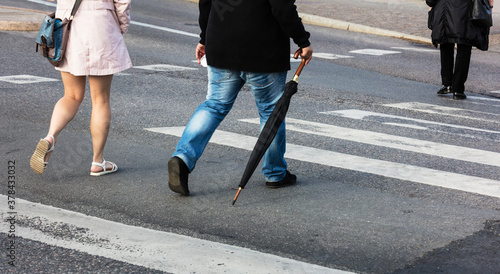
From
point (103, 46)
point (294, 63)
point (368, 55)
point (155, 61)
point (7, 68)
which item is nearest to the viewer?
point (103, 46)

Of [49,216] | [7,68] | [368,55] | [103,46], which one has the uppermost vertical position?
[103,46]

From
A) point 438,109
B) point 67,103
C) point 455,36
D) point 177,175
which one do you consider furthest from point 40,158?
point 455,36

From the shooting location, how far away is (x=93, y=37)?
17.0 feet

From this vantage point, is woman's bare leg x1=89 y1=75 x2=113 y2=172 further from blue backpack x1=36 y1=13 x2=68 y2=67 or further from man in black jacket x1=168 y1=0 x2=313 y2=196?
man in black jacket x1=168 y1=0 x2=313 y2=196

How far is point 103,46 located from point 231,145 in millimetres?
1759

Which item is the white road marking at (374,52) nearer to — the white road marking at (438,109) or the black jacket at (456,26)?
the black jacket at (456,26)

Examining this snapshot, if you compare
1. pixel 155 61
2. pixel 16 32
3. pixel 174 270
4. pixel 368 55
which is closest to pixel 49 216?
pixel 174 270

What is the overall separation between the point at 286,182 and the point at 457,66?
546 cm

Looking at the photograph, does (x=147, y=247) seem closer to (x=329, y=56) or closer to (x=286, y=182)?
(x=286, y=182)

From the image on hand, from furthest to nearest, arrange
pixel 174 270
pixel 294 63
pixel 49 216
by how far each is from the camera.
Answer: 1. pixel 294 63
2. pixel 49 216
3. pixel 174 270

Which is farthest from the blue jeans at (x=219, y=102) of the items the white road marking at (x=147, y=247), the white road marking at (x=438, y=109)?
the white road marking at (x=438, y=109)

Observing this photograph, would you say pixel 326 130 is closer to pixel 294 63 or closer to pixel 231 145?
pixel 231 145

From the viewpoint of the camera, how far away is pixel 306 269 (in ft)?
12.5

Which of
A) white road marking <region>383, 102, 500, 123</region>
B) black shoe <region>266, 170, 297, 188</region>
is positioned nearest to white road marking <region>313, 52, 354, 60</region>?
white road marking <region>383, 102, 500, 123</region>
